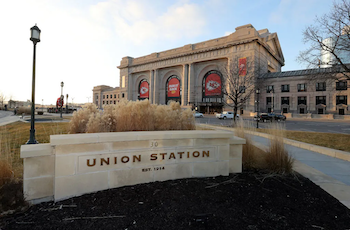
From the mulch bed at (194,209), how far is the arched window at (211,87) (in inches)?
2214

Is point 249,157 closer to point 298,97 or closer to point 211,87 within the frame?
point 298,97

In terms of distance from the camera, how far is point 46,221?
7.45ft

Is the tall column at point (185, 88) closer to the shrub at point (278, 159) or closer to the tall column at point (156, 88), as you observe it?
the tall column at point (156, 88)

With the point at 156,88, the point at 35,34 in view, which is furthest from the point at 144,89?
the point at 35,34

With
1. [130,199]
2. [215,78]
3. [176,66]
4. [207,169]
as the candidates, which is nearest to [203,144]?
[207,169]

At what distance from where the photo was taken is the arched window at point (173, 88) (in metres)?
67.7

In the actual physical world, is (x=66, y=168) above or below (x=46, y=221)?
above

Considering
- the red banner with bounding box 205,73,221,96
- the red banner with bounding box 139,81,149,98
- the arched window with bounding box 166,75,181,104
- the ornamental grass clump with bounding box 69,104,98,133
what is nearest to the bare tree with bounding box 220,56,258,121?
the ornamental grass clump with bounding box 69,104,98,133

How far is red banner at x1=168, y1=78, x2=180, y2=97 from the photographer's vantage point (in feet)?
223

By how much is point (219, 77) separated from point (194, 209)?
58779 millimetres

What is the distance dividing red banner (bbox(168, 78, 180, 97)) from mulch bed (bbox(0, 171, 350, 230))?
2546 inches

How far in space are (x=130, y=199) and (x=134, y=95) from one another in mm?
82487

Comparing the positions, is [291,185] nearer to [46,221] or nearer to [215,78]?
[46,221]

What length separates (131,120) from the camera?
498 centimetres
